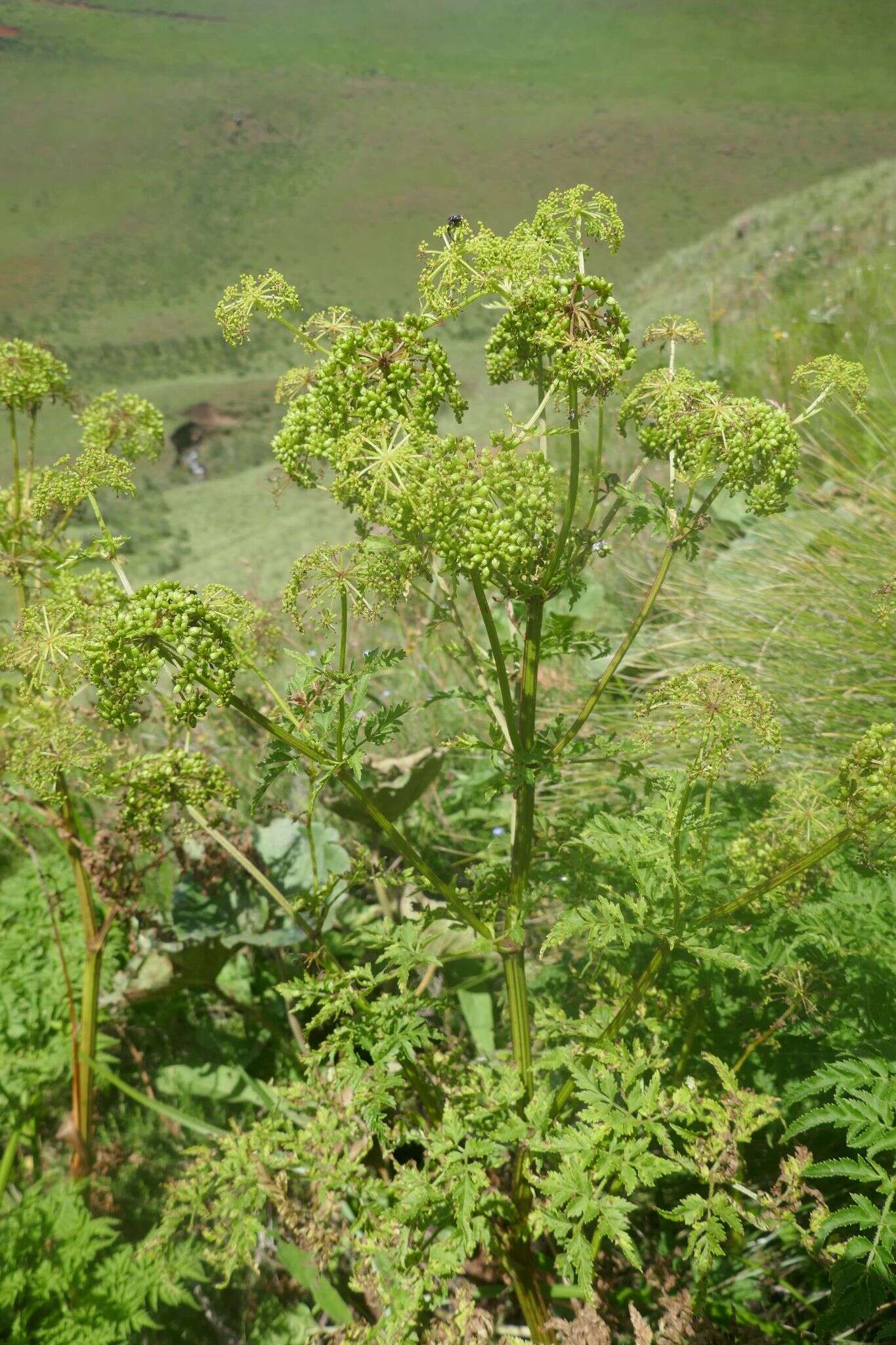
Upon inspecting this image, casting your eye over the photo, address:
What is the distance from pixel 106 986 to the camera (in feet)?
7.07

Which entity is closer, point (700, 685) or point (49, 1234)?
point (700, 685)

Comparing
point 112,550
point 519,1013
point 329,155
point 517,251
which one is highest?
point 329,155

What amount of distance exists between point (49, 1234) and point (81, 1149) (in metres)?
0.27

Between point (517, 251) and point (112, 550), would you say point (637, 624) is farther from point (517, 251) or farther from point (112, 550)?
point (112, 550)

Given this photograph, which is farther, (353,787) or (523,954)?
(523,954)

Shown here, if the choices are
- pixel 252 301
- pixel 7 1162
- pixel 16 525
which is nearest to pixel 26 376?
pixel 16 525

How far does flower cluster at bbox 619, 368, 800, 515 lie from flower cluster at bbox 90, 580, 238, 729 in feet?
2.17

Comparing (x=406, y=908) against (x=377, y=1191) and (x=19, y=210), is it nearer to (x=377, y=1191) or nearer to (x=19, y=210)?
(x=377, y=1191)

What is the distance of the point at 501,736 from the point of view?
126cm

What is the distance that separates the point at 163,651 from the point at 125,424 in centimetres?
101

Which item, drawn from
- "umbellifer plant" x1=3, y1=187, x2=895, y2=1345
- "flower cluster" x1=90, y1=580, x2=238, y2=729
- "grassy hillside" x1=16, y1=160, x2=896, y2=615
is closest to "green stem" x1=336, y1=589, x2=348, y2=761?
"umbellifer plant" x1=3, y1=187, x2=895, y2=1345

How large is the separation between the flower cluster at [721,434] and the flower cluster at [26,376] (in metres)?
1.25

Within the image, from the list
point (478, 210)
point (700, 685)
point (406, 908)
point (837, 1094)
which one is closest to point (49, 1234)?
point (406, 908)

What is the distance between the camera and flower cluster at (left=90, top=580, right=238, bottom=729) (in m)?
0.91
